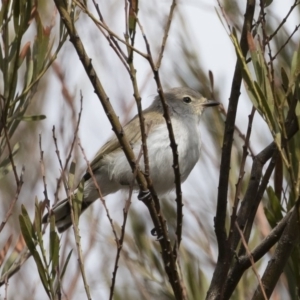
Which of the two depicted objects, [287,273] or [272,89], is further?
[287,273]

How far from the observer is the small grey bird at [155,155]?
146 inches

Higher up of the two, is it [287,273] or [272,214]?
[272,214]

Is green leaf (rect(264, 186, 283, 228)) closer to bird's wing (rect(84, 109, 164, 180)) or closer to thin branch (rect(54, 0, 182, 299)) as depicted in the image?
thin branch (rect(54, 0, 182, 299))

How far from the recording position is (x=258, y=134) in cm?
363

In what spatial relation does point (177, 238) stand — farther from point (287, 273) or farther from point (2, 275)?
point (2, 275)

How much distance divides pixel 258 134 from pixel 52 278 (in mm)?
1944

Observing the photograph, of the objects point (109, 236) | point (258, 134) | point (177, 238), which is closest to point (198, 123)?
point (258, 134)

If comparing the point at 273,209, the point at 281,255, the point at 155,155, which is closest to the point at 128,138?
the point at 155,155

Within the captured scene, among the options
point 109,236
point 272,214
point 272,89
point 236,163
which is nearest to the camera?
point 272,89

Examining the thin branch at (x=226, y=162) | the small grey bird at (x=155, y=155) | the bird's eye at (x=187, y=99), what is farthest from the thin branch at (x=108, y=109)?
the bird's eye at (x=187, y=99)

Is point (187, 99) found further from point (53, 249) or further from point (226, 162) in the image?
point (53, 249)

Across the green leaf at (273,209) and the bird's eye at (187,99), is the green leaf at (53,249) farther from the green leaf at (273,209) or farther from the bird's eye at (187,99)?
the bird's eye at (187,99)

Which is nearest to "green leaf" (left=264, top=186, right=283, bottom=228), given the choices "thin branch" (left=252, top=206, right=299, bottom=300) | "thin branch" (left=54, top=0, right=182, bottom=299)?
"thin branch" (left=252, top=206, right=299, bottom=300)

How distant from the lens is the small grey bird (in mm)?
3699
